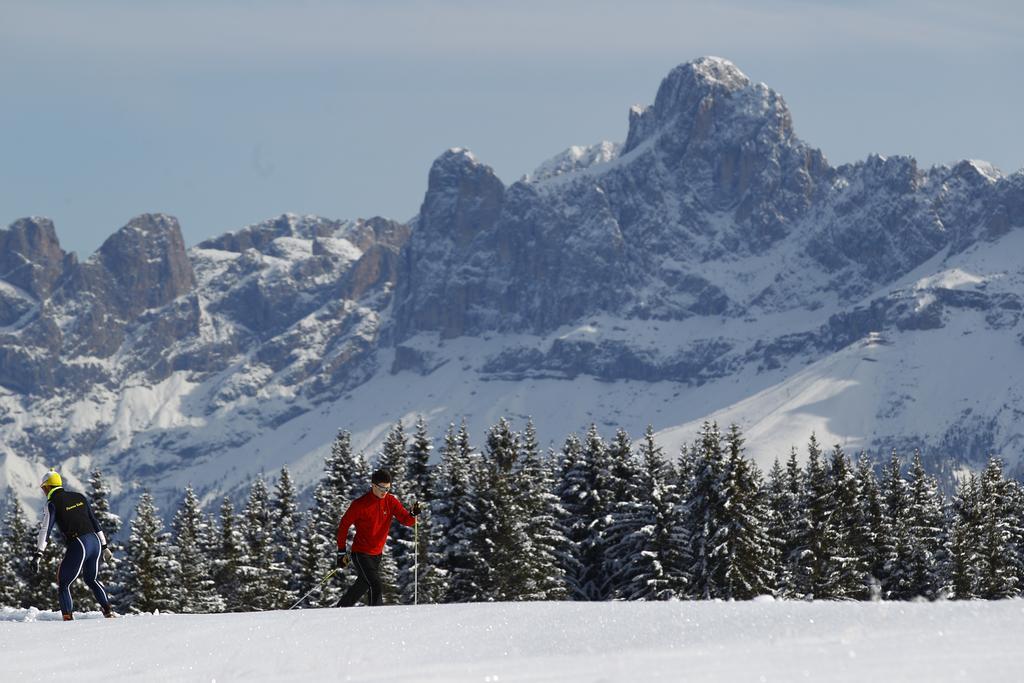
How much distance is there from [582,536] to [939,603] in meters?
40.1

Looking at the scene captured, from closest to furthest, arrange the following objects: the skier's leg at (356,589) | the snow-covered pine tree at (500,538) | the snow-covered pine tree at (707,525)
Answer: the skier's leg at (356,589), the snow-covered pine tree at (707,525), the snow-covered pine tree at (500,538)

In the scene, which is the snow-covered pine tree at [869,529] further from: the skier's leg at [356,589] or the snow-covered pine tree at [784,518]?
the skier's leg at [356,589]

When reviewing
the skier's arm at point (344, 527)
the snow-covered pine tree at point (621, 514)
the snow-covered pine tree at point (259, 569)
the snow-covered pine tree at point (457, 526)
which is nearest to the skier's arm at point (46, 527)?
the skier's arm at point (344, 527)

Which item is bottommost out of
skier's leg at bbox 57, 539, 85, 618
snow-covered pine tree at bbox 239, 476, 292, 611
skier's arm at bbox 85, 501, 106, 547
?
snow-covered pine tree at bbox 239, 476, 292, 611

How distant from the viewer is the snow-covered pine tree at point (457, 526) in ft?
165

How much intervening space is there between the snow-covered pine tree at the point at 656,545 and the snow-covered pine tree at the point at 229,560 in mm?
16103

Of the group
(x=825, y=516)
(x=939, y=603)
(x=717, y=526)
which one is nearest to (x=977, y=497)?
(x=825, y=516)

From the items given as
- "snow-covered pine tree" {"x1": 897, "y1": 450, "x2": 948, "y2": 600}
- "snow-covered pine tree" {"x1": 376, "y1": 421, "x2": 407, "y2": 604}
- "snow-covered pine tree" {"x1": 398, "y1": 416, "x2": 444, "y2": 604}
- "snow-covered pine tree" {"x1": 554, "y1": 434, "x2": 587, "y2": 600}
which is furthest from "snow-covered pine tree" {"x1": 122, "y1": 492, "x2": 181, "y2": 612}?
"snow-covered pine tree" {"x1": 897, "y1": 450, "x2": 948, "y2": 600}

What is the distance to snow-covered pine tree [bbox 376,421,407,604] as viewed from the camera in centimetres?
5044

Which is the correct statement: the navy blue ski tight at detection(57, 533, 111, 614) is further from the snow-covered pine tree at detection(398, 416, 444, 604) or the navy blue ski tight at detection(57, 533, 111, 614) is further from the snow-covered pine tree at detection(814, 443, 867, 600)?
the snow-covered pine tree at detection(814, 443, 867, 600)

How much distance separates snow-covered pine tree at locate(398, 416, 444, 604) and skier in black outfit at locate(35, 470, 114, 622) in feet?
76.6

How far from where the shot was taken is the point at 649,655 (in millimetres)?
13648

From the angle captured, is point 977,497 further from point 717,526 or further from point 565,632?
point 565,632

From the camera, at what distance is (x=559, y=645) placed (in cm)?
1488
